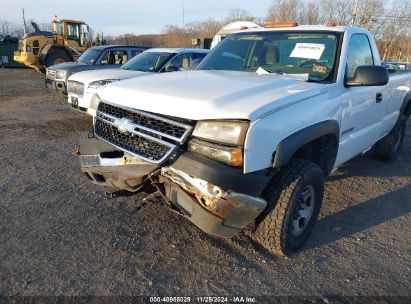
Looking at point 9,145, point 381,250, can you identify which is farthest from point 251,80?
point 9,145

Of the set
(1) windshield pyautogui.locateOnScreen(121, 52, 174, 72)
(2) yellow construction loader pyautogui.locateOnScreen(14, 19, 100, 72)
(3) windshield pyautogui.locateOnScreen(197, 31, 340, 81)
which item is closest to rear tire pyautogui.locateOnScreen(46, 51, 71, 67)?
(2) yellow construction loader pyautogui.locateOnScreen(14, 19, 100, 72)

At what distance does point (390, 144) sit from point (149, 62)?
5645 mm

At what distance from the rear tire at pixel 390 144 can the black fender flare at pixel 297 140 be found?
290 cm

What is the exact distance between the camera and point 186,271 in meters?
2.89

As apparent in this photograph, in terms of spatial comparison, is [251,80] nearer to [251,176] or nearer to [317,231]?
[251,176]

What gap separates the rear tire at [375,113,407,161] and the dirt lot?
86cm

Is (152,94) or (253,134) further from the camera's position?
(152,94)

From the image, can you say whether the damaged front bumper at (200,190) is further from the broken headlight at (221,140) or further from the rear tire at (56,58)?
the rear tire at (56,58)

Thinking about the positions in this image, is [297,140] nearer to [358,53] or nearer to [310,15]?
[358,53]

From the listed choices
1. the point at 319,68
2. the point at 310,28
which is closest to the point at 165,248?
the point at 319,68

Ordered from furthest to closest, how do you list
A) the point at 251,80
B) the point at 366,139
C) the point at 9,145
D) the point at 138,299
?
the point at 9,145 < the point at 366,139 < the point at 251,80 < the point at 138,299

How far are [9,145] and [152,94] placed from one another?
4.52m

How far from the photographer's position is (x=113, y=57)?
10.9 m

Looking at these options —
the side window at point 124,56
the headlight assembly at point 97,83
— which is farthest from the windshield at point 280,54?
the side window at point 124,56
